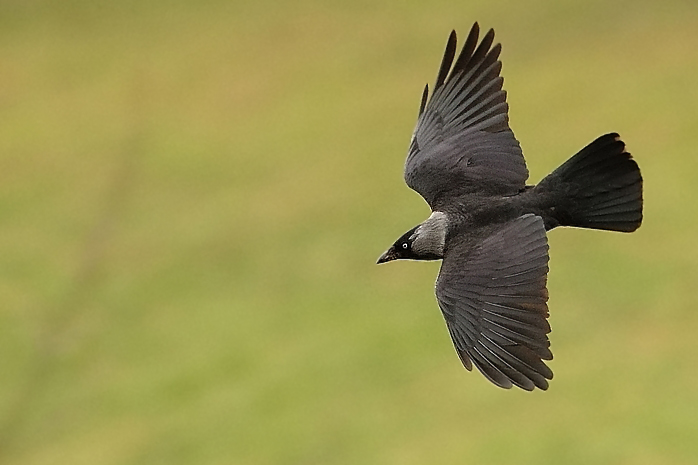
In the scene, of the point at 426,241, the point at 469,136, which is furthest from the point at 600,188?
the point at 469,136

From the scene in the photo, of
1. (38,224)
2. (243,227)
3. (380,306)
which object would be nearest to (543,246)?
(380,306)

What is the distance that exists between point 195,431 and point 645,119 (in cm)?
415

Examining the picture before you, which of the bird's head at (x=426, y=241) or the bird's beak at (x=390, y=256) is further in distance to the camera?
the bird's beak at (x=390, y=256)

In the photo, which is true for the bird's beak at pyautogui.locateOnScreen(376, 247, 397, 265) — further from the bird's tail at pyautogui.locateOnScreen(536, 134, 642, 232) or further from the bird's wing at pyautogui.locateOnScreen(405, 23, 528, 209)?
the bird's tail at pyautogui.locateOnScreen(536, 134, 642, 232)

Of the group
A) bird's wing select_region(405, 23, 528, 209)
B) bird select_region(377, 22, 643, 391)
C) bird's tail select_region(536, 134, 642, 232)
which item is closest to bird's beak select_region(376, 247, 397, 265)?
bird select_region(377, 22, 643, 391)

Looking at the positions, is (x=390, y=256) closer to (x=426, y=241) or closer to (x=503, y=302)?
(x=426, y=241)

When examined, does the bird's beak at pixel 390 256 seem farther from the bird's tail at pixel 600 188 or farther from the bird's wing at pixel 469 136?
the bird's tail at pixel 600 188

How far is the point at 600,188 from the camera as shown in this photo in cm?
255

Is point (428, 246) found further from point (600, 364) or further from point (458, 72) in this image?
point (600, 364)

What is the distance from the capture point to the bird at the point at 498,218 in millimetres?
2463

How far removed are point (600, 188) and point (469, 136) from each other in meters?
0.55

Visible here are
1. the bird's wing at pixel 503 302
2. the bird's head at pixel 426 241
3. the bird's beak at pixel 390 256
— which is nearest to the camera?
the bird's wing at pixel 503 302

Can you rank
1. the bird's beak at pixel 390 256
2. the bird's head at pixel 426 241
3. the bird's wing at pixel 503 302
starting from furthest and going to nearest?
the bird's beak at pixel 390 256 → the bird's head at pixel 426 241 → the bird's wing at pixel 503 302

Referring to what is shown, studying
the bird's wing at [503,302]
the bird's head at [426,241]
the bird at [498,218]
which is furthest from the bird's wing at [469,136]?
the bird's wing at [503,302]
